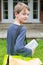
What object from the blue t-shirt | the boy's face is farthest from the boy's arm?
the boy's face

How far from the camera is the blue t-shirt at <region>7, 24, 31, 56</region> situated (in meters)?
2.90

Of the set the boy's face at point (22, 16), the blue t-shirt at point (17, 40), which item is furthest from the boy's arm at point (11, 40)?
the boy's face at point (22, 16)

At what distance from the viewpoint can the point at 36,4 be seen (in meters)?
17.0

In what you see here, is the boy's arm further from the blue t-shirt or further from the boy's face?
the boy's face

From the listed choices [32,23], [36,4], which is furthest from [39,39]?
[36,4]

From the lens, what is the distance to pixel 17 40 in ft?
9.55

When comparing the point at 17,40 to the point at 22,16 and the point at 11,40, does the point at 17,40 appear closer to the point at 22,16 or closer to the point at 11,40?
the point at 11,40

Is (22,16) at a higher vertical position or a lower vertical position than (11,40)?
higher

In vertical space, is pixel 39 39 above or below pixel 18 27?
below

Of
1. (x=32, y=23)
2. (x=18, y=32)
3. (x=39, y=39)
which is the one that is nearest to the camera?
(x=18, y=32)

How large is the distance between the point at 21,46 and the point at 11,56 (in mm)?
179

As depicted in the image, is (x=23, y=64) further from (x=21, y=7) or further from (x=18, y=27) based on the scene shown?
(x=21, y=7)

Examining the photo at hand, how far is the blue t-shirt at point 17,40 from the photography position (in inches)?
114

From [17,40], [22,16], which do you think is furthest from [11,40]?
[22,16]
